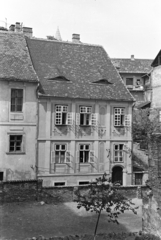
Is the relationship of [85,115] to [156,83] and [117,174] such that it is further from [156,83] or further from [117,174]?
[156,83]

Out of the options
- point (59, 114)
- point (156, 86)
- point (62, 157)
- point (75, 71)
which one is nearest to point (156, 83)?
point (156, 86)

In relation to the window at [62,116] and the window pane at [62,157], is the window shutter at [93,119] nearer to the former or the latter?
the window at [62,116]

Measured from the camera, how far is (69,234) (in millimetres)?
14508

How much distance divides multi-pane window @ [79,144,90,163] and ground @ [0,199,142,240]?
261 inches

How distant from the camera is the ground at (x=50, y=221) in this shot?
48.4ft

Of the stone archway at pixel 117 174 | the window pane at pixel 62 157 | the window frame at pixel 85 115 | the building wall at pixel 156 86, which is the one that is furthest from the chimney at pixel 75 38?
the stone archway at pixel 117 174

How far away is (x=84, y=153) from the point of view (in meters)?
26.2

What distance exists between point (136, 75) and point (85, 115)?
28289 millimetres

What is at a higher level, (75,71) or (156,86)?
(156,86)

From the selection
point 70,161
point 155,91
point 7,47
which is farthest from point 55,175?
point 155,91

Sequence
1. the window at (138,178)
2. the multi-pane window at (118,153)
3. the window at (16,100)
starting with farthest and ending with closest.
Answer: the window at (138,178) → the multi-pane window at (118,153) → the window at (16,100)

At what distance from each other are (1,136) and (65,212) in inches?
329

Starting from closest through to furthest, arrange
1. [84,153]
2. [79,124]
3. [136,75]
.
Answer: [79,124] < [84,153] < [136,75]

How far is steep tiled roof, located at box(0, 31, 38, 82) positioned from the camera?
24250 mm
